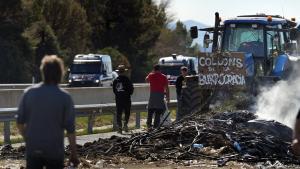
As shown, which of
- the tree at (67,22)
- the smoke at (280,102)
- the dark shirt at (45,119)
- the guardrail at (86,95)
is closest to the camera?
the dark shirt at (45,119)

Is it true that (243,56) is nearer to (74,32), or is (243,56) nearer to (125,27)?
(74,32)

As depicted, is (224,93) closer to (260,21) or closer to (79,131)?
(260,21)

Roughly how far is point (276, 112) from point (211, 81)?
1.87 meters

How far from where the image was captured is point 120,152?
50.1 ft

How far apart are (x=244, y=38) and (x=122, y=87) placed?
3444 mm

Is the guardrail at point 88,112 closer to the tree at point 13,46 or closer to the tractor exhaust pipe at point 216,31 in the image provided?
the tractor exhaust pipe at point 216,31

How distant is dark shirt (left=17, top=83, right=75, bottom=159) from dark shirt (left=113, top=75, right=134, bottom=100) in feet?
46.7

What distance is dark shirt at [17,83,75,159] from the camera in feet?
27.0

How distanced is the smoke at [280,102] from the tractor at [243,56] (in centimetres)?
26

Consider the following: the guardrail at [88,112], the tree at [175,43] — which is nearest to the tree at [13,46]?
the guardrail at [88,112]

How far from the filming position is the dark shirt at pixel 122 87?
22.6m

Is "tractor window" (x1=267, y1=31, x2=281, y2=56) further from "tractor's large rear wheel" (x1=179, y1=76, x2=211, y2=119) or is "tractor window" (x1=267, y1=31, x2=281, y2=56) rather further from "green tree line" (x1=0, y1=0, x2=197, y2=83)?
"green tree line" (x1=0, y1=0, x2=197, y2=83)

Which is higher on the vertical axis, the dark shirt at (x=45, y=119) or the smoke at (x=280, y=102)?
the dark shirt at (x=45, y=119)

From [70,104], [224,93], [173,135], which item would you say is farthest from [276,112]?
[70,104]
